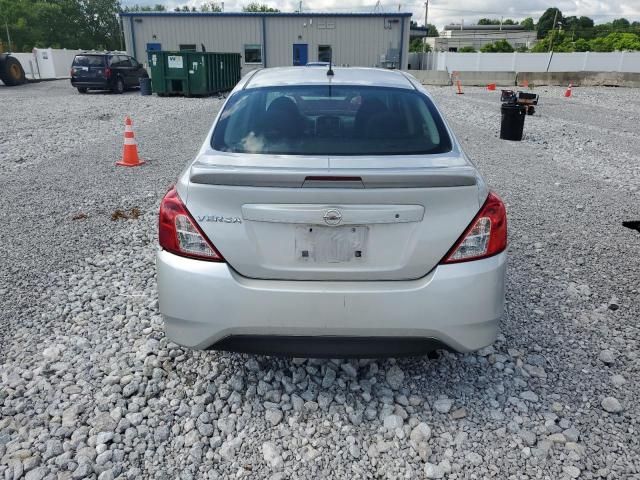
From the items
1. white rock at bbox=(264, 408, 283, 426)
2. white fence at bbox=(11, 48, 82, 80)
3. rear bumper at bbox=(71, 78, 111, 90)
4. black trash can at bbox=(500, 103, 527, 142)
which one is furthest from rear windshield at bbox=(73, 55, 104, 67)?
white rock at bbox=(264, 408, 283, 426)

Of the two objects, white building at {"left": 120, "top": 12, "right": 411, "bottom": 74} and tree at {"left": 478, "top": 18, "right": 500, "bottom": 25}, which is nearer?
white building at {"left": 120, "top": 12, "right": 411, "bottom": 74}

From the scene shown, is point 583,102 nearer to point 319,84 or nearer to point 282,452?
point 319,84

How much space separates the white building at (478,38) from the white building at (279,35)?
37543 millimetres

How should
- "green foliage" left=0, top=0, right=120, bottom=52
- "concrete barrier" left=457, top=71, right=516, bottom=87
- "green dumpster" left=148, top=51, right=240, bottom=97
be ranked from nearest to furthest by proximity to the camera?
"green dumpster" left=148, top=51, right=240, bottom=97 < "concrete barrier" left=457, top=71, right=516, bottom=87 < "green foliage" left=0, top=0, right=120, bottom=52

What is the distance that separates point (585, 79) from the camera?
29516mm

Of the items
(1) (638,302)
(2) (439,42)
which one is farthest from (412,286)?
(2) (439,42)

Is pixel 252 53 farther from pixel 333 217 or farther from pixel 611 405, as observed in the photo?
pixel 611 405

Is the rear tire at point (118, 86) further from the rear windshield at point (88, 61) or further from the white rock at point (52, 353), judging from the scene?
the white rock at point (52, 353)

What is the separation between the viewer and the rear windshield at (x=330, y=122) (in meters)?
2.90

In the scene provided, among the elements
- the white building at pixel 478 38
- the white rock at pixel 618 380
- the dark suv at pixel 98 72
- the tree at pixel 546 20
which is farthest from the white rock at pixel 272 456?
the tree at pixel 546 20

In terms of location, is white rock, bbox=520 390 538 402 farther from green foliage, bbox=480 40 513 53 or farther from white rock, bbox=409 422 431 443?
green foliage, bbox=480 40 513 53

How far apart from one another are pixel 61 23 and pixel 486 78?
2709 inches

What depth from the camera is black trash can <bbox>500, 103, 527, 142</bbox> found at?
11.9m

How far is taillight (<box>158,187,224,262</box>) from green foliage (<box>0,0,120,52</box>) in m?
75.7
